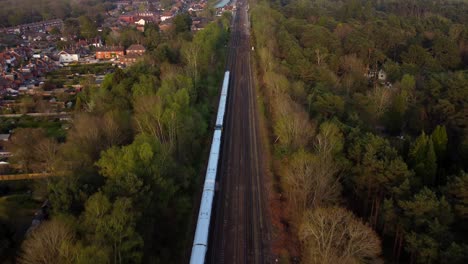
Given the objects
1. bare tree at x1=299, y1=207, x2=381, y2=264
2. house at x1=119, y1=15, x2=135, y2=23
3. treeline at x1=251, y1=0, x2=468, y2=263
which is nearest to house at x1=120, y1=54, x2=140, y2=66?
treeline at x1=251, y1=0, x2=468, y2=263

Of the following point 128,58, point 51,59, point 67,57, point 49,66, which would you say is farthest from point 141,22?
point 49,66

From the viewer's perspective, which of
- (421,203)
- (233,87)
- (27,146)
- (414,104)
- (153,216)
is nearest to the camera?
(421,203)

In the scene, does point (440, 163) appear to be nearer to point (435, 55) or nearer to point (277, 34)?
point (435, 55)

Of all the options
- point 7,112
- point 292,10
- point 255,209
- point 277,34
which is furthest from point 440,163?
point 292,10

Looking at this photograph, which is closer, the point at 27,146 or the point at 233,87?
the point at 27,146

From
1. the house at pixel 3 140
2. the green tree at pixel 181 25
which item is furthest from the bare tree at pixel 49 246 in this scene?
the green tree at pixel 181 25

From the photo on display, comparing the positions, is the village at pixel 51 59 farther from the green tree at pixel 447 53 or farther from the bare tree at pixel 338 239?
the green tree at pixel 447 53

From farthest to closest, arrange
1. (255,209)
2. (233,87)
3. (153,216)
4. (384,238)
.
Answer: (233,87) < (255,209) < (384,238) < (153,216)
